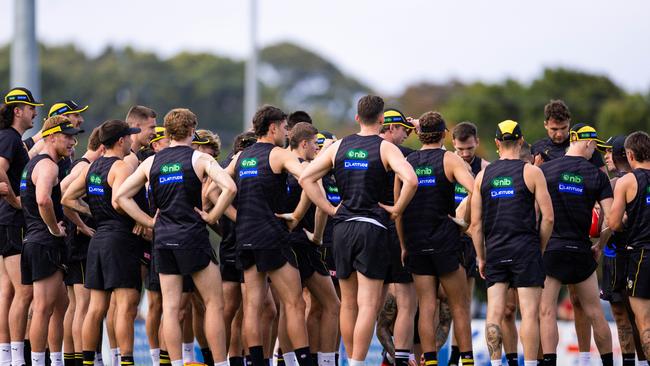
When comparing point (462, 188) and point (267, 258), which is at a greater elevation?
point (462, 188)

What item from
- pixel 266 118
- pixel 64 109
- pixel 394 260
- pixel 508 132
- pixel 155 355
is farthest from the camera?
pixel 64 109

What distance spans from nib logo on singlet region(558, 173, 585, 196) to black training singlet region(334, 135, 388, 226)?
2.06 metres

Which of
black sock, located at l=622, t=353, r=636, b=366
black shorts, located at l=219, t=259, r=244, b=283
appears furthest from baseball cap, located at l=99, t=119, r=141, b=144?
black sock, located at l=622, t=353, r=636, b=366

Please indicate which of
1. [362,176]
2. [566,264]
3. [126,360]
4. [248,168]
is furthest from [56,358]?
[566,264]

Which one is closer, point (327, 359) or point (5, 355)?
point (327, 359)

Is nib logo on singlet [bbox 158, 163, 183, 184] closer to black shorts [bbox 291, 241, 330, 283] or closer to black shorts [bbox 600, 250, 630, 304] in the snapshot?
black shorts [bbox 291, 241, 330, 283]

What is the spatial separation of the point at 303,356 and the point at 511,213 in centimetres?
272

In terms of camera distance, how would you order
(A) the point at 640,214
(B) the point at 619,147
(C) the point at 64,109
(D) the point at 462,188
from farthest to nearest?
(D) the point at 462,188
(C) the point at 64,109
(B) the point at 619,147
(A) the point at 640,214

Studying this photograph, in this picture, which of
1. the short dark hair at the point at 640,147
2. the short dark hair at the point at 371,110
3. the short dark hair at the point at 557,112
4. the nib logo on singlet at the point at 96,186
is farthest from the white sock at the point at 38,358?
the short dark hair at the point at 640,147

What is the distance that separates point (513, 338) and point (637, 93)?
139 ft

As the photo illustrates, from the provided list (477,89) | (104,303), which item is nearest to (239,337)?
(104,303)

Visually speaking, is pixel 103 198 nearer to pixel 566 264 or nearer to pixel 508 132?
pixel 508 132

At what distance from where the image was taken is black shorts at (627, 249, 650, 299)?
12.2 meters

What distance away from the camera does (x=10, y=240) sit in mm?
13055
